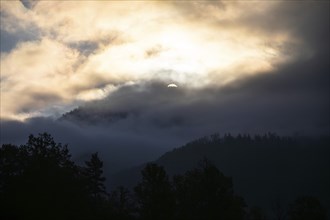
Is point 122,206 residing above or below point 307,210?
above

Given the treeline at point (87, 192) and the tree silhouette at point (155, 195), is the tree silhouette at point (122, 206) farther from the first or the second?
the tree silhouette at point (155, 195)

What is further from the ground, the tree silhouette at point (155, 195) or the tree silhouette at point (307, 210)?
the tree silhouette at point (155, 195)

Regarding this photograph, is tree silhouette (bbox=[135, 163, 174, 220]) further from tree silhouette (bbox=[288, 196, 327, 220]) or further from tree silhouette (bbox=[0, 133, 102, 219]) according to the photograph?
tree silhouette (bbox=[288, 196, 327, 220])

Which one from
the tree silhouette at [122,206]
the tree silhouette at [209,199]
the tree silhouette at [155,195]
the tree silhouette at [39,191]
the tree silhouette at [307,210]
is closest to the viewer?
the tree silhouette at [39,191]

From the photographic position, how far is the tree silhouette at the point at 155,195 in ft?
222

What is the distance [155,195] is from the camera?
6925cm

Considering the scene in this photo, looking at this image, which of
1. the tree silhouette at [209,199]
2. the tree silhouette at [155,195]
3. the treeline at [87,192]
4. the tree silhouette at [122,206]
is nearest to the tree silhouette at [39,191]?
the treeline at [87,192]

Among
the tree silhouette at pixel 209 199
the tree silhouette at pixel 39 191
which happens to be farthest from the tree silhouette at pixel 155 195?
the tree silhouette at pixel 39 191

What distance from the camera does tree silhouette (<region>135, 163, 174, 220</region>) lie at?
6769cm

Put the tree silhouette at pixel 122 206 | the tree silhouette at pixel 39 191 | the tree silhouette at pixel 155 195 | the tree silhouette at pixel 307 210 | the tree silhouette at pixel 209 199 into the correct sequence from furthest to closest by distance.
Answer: the tree silhouette at pixel 307 210 < the tree silhouette at pixel 209 199 < the tree silhouette at pixel 155 195 < the tree silhouette at pixel 122 206 < the tree silhouette at pixel 39 191

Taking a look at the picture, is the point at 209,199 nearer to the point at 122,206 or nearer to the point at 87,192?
the point at 87,192

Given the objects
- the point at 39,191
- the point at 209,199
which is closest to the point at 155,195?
the point at 209,199

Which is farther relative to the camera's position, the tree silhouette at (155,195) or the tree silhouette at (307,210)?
the tree silhouette at (307,210)

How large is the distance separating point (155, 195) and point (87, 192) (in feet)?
37.0
